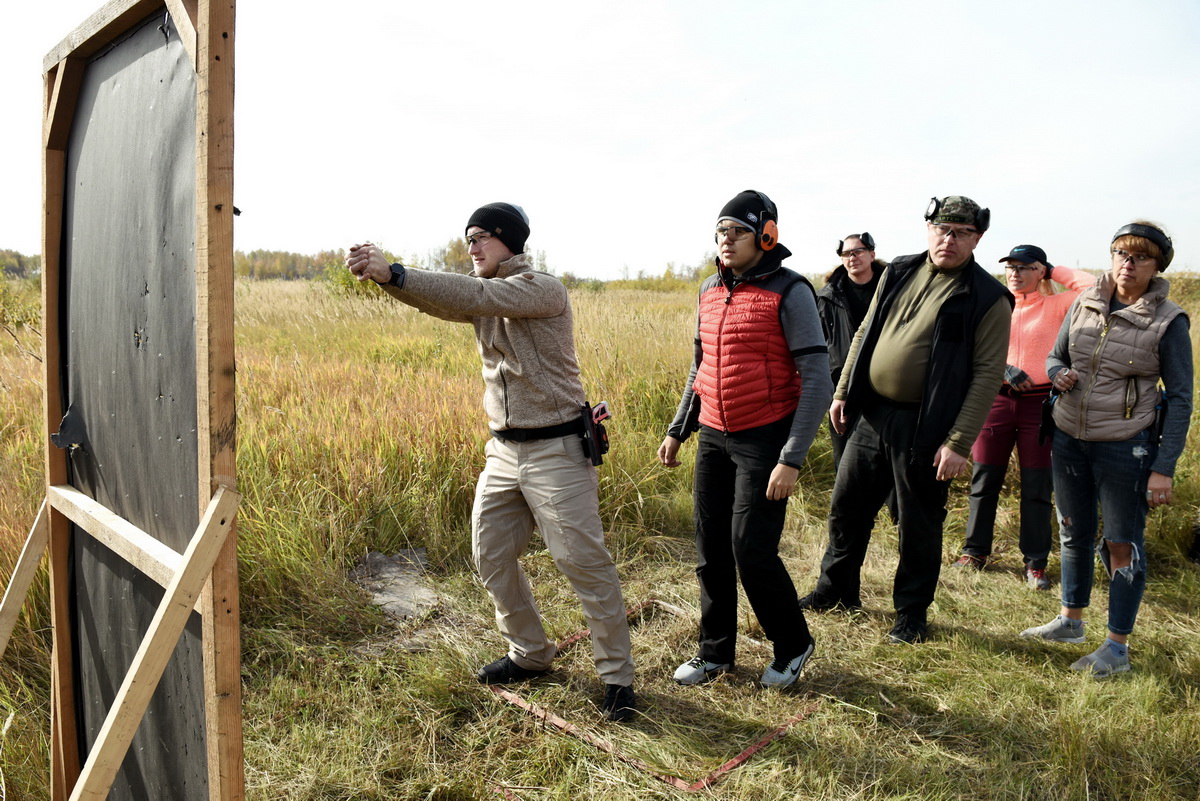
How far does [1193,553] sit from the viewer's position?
468 cm

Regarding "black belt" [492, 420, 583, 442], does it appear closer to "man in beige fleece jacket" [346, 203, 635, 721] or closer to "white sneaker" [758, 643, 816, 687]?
"man in beige fleece jacket" [346, 203, 635, 721]

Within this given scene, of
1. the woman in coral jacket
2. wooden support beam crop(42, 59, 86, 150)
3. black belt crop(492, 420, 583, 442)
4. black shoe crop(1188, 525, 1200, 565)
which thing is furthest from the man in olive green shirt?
wooden support beam crop(42, 59, 86, 150)

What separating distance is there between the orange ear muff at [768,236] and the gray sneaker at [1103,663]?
7.35 feet

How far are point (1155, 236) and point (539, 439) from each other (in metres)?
2.62

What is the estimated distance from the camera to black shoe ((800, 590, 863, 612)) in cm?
400

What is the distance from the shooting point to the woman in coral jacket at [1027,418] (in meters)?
4.47

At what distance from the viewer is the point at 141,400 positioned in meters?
1.87

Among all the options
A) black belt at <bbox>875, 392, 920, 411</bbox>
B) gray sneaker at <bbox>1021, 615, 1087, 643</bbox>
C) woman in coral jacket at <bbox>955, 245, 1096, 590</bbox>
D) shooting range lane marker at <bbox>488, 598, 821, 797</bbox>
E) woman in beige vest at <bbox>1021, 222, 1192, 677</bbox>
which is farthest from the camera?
woman in coral jacket at <bbox>955, 245, 1096, 590</bbox>

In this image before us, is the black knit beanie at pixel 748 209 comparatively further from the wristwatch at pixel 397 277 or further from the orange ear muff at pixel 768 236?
the wristwatch at pixel 397 277

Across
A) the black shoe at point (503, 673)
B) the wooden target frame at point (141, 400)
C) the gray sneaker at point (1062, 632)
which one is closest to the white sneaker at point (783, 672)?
the black shoe at point (503, 673)

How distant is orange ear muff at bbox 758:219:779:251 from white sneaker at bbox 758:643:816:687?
1679 millimetres

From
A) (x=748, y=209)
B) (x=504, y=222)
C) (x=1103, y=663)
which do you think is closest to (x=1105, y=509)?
(x=1103, y=663)

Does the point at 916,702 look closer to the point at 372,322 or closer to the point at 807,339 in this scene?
the point at 807,339

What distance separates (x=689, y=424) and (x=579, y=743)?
4.48 ft
